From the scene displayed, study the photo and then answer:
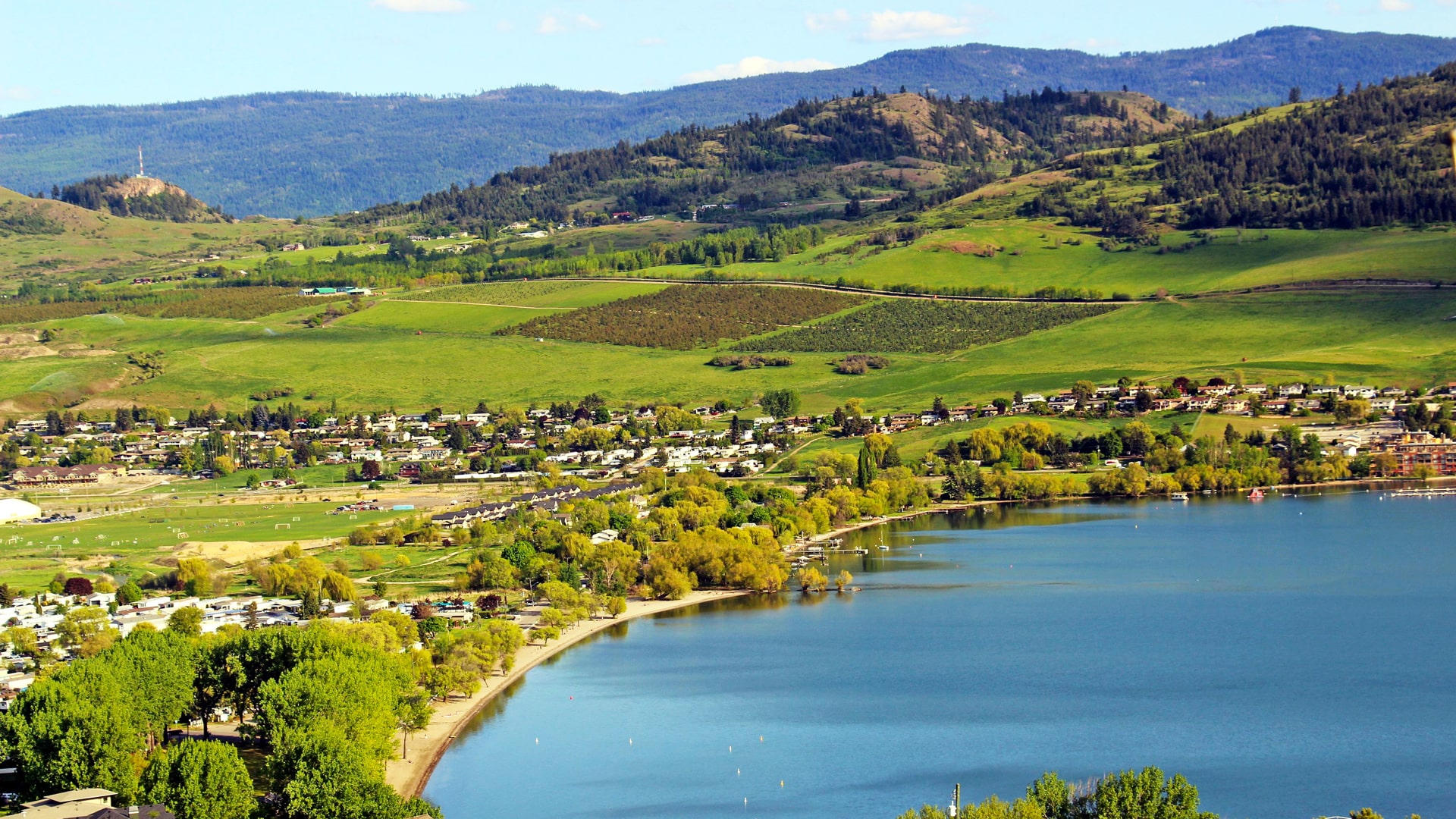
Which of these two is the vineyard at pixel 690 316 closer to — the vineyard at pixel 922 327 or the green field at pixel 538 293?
the green field at pixel 538 293

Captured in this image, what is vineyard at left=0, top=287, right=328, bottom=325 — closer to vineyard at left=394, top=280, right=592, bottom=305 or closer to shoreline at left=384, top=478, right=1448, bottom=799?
vineyard at left=394, top=280, right=592, bottom=305

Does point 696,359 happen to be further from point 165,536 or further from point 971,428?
point 165,536

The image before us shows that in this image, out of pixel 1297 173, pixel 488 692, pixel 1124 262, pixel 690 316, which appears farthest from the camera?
pixel 1297 173

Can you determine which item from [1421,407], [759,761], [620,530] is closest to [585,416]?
[620,530]

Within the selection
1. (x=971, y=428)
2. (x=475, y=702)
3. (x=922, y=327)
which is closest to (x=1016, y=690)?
(x=475, y=702)

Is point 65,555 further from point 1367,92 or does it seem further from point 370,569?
point 1367,92

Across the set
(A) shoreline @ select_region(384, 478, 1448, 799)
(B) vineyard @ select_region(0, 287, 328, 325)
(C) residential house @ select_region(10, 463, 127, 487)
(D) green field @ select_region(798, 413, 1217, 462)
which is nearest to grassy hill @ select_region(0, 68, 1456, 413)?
(B) vineyard @ select_region(0, 287, 328, 325)

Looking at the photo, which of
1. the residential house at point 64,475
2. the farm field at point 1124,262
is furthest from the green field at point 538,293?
the residential house at point 64,475
